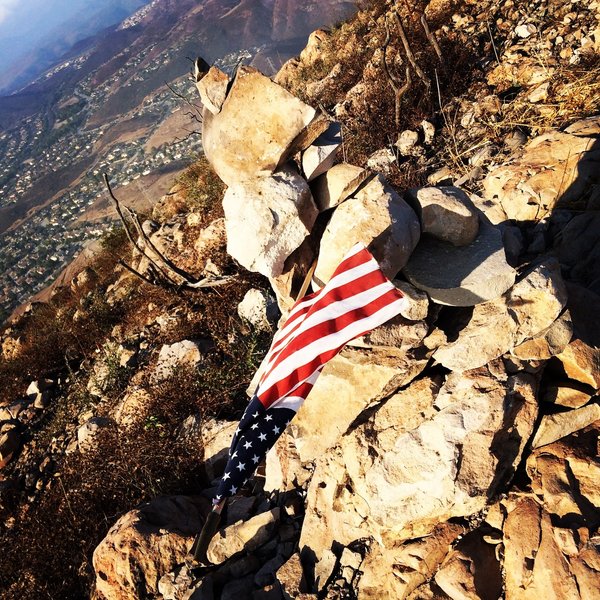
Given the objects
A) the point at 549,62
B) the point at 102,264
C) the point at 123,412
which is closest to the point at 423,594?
the point at 123,412

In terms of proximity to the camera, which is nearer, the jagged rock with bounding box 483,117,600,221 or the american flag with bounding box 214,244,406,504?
the american flag with bounding box 214,244,406,504

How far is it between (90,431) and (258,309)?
132 inches

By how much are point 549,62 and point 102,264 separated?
12026 mm

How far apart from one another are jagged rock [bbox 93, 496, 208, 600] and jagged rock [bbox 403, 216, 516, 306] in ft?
11.3

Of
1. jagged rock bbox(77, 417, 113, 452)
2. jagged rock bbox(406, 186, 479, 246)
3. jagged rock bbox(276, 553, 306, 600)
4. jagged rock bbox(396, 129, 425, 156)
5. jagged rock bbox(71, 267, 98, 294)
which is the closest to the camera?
jagged rock bbox(406, 186, 479, 246)

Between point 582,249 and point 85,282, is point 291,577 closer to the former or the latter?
point 582,249

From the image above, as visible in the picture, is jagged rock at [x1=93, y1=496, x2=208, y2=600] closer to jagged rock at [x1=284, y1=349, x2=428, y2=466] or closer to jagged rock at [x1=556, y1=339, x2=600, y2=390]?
jagged rock at [x1=284, y1=349, x2=428, y2=466]

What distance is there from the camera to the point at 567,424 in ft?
10.0

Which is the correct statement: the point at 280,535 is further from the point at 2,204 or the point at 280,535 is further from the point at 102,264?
the point at 2,204

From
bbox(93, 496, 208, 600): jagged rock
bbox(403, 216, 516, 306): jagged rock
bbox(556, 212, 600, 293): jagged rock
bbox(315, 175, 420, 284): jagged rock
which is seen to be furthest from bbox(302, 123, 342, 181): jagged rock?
bbox(93, 496, 208, 600): jagged rock

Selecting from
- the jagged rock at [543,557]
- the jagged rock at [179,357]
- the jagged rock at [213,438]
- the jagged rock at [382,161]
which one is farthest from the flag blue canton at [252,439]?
the jagged rock at [382,161]

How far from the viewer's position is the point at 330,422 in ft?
11.3

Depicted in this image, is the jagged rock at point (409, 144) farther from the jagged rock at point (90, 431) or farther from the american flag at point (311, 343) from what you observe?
the jagged rock at point (90, 431)

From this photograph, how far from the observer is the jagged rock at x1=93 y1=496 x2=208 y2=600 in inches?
154
